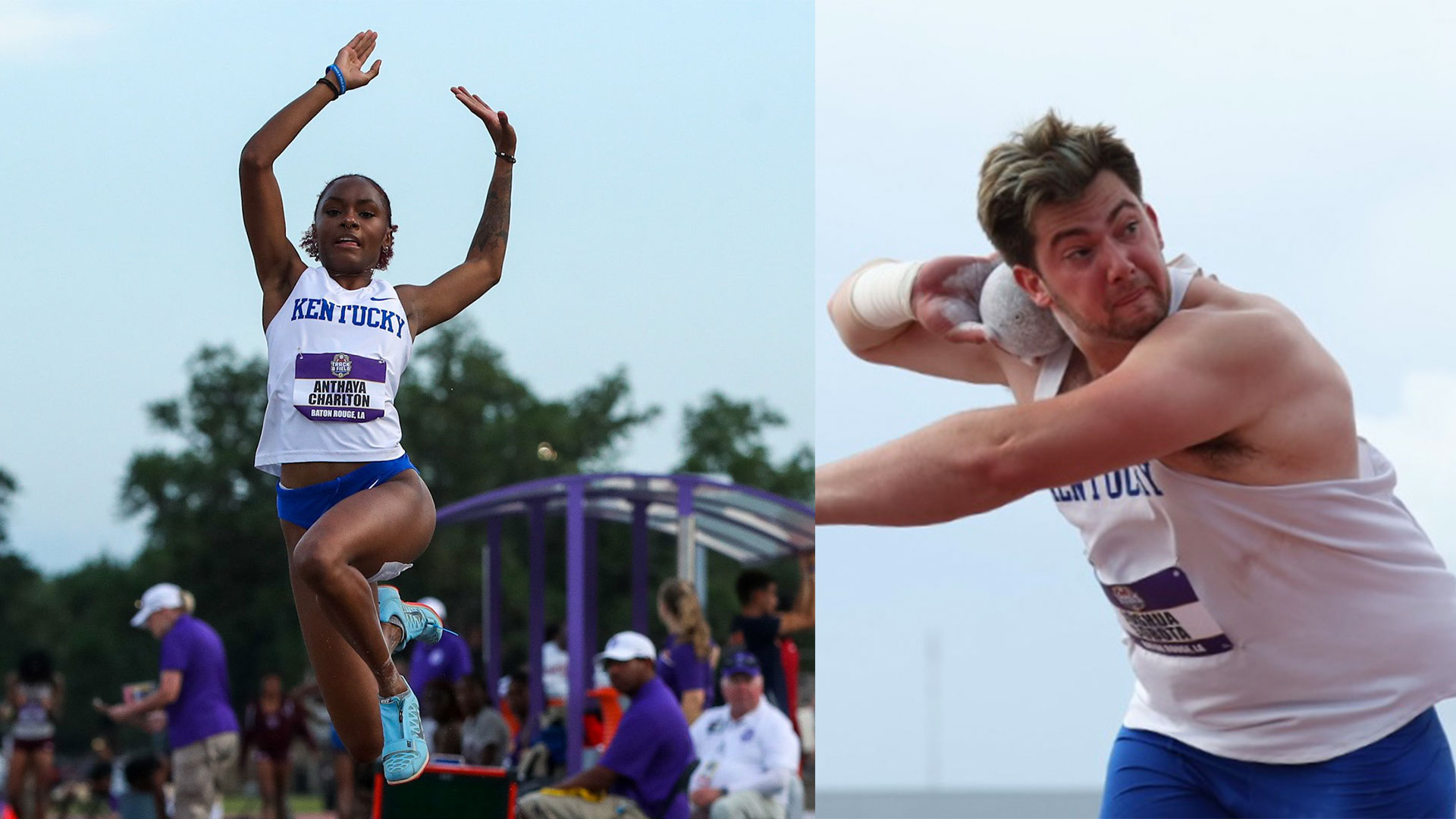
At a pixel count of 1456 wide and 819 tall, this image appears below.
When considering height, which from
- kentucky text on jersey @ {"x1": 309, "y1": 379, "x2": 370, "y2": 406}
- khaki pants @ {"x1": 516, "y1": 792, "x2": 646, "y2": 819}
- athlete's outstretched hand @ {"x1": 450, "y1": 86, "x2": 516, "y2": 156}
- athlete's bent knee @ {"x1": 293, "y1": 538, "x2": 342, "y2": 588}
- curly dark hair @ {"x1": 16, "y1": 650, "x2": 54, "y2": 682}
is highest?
athlete's outstretched hand @ {"x1": 450, "y1": 86, "x2": 516, "y2": 156}

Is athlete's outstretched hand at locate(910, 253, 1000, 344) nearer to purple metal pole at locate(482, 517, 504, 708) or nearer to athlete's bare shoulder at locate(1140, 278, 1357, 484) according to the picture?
athlete's bare shoulder at locate(1140, 278, 1357, 484)

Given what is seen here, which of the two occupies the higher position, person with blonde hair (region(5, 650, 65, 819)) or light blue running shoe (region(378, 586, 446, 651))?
light blue running shoe (region(378, 586, 446, 651))

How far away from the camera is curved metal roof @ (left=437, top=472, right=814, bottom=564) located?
8797mm

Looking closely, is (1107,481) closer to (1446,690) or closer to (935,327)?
(935,327)

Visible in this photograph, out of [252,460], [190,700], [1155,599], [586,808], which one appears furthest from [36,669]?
[1155,599]

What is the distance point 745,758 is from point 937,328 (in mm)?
4123

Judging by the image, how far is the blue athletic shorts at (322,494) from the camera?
3295 millimetres

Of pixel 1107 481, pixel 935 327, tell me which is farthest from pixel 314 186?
pixel 1107 481

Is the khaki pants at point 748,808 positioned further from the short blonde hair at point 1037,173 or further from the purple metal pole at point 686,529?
the short blonde hair at point 1037,173

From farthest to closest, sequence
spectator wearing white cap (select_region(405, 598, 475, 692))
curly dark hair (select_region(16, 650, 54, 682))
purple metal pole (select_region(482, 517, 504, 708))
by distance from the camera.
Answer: purple metal pole (select_region(482, 517, 504, 708)), curly dark hair (select_region(16, 650, 54, 682)), spectator wearing white cap (select_region(405, 598, 475, 692))

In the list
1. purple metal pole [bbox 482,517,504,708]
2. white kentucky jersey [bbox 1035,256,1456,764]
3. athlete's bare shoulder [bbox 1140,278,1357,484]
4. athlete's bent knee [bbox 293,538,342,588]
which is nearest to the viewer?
athlete's bare shoulder [bbox 1140,278,1357,484]

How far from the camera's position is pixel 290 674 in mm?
7715

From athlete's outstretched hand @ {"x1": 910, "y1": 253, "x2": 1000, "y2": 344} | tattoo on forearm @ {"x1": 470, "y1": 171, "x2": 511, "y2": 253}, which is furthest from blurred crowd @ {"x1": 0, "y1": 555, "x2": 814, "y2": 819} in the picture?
athlete's outstretched hand @ {"x1": 910, "y1": 253, "x2": 1000, "y2": 344}

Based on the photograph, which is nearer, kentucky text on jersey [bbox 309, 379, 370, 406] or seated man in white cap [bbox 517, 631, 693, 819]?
kentucky text on jersey [bbox 309, 379, 370, 406]
